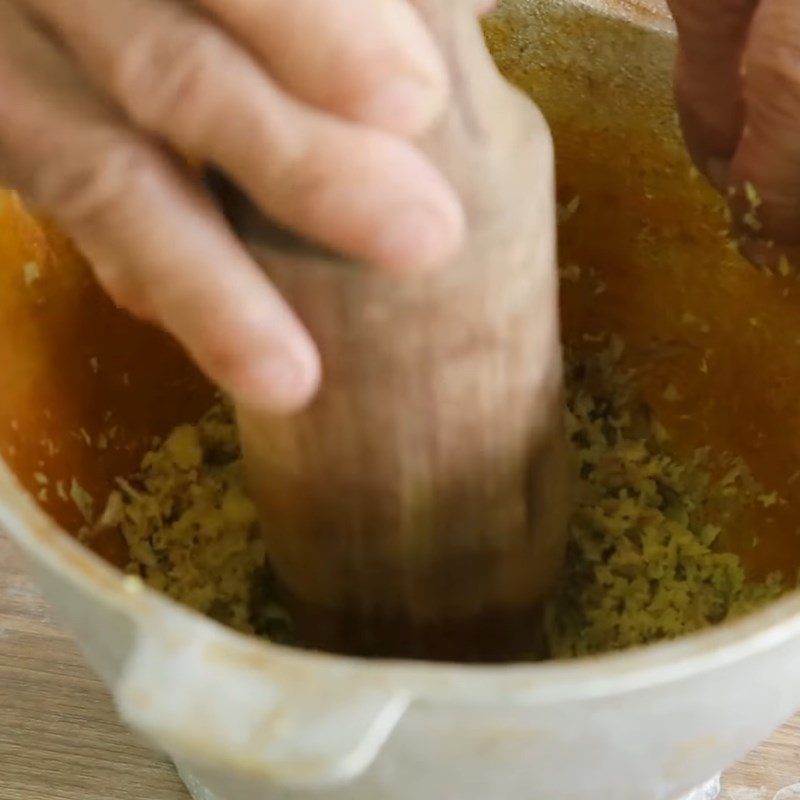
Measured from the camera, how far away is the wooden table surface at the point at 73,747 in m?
0.51

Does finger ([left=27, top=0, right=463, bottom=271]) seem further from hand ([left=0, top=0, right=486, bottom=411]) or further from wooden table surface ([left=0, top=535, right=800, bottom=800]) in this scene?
wooden table surface ([left=0, top=535, right=800, bottom=800])

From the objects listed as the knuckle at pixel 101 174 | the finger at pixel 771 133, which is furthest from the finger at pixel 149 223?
the finger at pixel 771 133

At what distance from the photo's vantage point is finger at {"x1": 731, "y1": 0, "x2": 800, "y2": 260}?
1.49ft

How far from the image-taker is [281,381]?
1.14 ft

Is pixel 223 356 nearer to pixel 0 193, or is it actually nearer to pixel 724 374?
pixel 0 193

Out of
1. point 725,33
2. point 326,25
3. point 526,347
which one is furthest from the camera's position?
point 725,33

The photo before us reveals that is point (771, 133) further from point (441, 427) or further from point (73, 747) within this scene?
point (73, 747)

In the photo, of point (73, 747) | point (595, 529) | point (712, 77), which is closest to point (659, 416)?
point (595, 529)

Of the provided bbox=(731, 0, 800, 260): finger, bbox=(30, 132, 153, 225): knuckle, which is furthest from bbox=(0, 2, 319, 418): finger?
bbox=(731, 0, 800, 260): finger

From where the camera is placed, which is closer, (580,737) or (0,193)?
(580,737)

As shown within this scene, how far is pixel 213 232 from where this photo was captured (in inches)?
13.3

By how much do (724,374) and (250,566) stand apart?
280mm

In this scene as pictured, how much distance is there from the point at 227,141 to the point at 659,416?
421 mm

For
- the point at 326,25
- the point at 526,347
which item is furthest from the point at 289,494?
the point at 326,25
